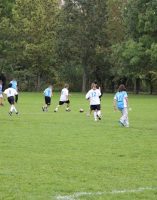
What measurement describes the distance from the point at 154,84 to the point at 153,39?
17.2 metres

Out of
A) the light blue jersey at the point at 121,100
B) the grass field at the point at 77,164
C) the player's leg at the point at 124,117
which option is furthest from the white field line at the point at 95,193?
the light blue jersey at the point at 121,100

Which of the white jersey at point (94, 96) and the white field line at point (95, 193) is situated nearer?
the white field line at point (95, 193)

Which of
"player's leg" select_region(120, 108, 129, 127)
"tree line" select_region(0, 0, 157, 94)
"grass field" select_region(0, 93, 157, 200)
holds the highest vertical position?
"tree line" select_region(0, 0, 157, 94)

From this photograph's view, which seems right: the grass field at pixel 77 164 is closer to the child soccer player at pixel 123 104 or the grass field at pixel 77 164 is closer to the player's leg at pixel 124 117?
the player's leg at pixel 124 117

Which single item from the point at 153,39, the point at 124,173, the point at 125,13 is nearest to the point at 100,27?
the point at 125,13

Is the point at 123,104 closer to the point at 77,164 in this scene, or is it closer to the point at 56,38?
the point at 77,164

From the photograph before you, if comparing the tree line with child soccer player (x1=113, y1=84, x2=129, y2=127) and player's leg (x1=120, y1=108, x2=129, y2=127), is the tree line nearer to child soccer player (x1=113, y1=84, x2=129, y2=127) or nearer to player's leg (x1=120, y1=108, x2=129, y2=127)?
child soccer player (x1=113, y1=84, x2=129, y2=127)

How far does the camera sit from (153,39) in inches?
2608

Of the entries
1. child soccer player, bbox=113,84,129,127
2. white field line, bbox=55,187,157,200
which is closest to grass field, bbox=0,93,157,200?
white field line, bbox=55,187,157,200

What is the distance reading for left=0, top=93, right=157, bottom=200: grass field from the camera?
895 cm

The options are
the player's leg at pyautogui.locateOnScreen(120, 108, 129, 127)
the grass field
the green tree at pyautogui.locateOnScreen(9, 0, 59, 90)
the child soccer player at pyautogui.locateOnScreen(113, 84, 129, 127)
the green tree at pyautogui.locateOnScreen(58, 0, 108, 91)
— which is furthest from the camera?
the green tree at pyautogui.locateOnScreen(58, 0, 108, 91)

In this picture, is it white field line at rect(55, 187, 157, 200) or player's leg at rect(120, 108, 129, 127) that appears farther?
player's leg at rect(120, 108, 129, 127)

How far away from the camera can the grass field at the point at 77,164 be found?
8945mm

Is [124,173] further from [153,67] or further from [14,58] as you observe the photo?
[14,58]
